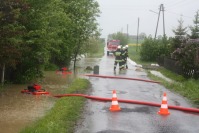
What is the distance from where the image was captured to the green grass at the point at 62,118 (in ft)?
25.3

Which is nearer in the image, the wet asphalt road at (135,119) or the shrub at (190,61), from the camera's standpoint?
the wet asphalt road at (135,119)

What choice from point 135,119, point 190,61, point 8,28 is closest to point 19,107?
point 8,28

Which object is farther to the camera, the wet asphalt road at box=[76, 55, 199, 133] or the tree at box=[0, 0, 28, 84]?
the tree at box=[0, 0, 28, 84]

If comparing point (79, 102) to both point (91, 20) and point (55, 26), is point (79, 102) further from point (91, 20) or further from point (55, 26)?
point (91, 20)

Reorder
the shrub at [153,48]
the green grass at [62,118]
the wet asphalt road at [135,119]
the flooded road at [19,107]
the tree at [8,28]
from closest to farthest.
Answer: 1. the green grass at [62,118]
2. the wet asphalt road at [135,119]
3. the flooded road at [19,107]
4. the tree at [8,28]
5. the shrub at [153,48]

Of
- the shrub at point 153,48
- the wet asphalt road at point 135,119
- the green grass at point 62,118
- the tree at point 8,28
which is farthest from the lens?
the shrub at point 153,48

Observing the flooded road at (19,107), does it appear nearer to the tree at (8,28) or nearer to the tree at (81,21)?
Answer: the tree at (8,28)

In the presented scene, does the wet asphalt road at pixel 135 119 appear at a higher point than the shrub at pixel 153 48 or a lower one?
lower

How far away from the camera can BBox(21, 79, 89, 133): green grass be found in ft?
25.3

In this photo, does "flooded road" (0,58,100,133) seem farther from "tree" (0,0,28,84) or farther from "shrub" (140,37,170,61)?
"shrub" (140,37,170,61)

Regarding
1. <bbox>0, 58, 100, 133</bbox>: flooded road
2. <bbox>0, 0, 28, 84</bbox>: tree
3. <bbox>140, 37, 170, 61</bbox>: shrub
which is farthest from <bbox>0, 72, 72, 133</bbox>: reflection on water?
<bbox>140, 37, 170, 61</bbox>: shrub

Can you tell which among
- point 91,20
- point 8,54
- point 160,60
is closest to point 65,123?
point 8,54

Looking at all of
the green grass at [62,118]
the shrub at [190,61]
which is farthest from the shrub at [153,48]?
the green grass at [62,118]

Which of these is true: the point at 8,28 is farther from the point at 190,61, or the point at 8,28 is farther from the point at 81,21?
the point at 81,21
